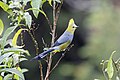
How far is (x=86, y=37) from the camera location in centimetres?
568

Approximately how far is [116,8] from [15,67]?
12.6 feet

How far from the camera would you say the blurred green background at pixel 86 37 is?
192 inches

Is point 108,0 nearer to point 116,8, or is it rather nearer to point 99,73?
point 116,8

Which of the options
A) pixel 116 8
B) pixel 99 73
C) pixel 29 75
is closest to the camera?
pixel 99 73

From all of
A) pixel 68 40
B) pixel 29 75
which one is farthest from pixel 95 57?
pixel 68 40

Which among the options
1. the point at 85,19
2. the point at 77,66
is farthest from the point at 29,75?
the point at 85,19

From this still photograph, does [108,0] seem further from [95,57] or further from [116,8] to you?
[95,57]

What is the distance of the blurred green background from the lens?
488 centimetres

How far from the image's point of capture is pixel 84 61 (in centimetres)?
535

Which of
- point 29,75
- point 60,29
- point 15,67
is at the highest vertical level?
point 15,67

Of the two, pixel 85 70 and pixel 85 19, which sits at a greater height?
pixel 85 19

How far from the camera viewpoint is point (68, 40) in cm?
147

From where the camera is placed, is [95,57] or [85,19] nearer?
[95,57]

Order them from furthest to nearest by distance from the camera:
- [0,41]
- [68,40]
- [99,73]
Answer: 1. [99,73]
2. [68,40]
3. [0,41]
